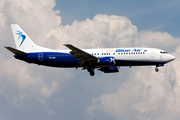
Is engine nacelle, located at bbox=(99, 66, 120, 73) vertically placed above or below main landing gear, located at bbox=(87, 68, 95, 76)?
above

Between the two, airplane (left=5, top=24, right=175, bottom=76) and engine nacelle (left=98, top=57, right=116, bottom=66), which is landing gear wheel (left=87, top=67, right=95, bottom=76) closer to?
airplane (left=5, top=24, right=175, bottom=76)

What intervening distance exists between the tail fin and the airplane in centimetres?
50

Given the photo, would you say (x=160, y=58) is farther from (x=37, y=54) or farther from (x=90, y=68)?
(x=37, y=54)

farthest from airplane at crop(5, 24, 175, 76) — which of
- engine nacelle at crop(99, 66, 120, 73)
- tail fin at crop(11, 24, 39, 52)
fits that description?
engine nacelle at crop(99, 66, 120, 73)

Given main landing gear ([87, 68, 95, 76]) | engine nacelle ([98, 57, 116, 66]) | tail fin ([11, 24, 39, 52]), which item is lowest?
main landing gear ([87, 68, 95, 76])

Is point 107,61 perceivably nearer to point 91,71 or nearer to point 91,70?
point 91,70

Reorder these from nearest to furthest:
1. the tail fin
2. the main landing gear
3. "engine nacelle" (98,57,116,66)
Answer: "engine nacelle" (98,57,116,66) < the main landing gear < the tail fin

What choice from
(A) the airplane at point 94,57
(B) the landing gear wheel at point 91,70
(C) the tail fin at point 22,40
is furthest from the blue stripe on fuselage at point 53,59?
(B) the landing gear wheel at point 91,70

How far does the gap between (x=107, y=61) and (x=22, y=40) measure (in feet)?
77.7

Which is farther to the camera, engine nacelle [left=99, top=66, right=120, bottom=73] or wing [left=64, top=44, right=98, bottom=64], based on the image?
engine nacelle [left=99, top=66, right=120, bottom=73]

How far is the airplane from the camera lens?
72.8m

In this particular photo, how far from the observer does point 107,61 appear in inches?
2840

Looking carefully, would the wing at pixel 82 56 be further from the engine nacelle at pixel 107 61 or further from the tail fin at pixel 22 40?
the tail fin at pixel 22 40

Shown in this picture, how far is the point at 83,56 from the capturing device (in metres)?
72.6
